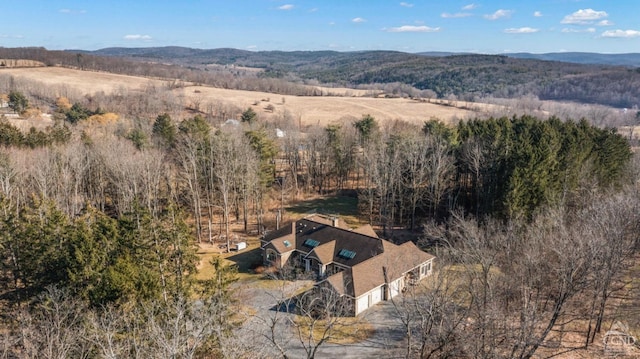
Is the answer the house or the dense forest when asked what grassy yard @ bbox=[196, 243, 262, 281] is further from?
the dense forest

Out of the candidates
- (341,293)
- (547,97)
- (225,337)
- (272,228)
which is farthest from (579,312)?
(547,97)

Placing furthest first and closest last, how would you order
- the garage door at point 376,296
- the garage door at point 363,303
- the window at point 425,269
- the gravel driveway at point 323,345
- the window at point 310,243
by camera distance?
1. the window at point 310,243
2. the window at point 425,269
3. the garage door at point 376,296
4. the garage door at point 363,303
5. the gravel driveway at point 323,345

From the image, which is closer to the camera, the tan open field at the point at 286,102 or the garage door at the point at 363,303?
the garage door at the point at 363,303

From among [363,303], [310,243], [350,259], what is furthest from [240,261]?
[363,303]

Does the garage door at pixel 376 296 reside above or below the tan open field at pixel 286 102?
below

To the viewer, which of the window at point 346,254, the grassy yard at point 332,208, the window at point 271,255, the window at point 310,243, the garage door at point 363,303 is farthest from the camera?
the grassy yard at point 332,208

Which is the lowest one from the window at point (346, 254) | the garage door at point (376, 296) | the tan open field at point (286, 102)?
the garage door at point (376, 296)

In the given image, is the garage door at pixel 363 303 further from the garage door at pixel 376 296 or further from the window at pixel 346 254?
the window at pixel 346 254

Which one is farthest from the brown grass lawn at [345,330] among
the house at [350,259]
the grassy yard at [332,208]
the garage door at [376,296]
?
the grassy yard at [332,208]
